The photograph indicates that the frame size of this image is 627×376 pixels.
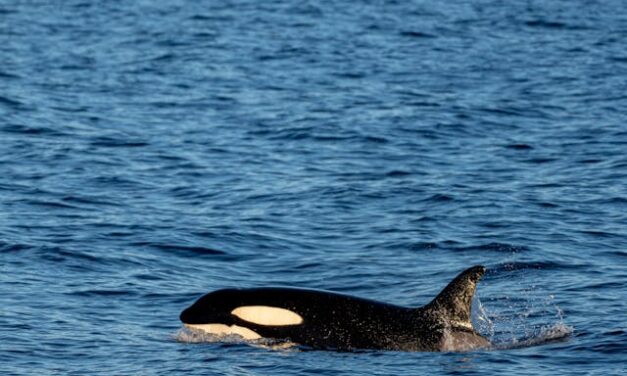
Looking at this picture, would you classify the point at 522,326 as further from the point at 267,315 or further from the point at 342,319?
the point at 267,315

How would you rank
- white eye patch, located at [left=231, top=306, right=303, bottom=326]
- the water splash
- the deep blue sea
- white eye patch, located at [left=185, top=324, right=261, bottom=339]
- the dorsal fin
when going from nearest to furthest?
the dorsal fin < white eye patch, located at [left=231, top=306, right=303, bottom=326] < white eye patch, located at [left=185, top=324, right=261, bottom=339] < the water splash < the deep blue sea

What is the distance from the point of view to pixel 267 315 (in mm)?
14078

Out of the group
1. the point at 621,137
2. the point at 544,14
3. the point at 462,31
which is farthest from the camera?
the point at 544,14

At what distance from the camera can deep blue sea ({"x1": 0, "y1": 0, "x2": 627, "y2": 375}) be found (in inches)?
577

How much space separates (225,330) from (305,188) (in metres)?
8.58

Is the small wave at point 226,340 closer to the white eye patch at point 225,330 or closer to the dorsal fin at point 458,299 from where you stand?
the white eye patch at point 225,330

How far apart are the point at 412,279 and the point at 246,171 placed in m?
7.06

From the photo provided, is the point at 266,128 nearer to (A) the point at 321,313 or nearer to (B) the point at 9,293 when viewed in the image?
(B) the point at 9,293

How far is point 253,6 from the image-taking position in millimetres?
49312

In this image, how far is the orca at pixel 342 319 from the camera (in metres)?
13.6

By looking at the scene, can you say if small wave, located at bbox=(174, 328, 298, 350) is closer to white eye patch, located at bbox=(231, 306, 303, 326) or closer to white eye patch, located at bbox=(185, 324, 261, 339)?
white eye patch, located at bbox=(185, 324, 261, 339)

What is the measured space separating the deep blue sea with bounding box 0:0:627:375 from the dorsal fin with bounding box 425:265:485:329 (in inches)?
17.1

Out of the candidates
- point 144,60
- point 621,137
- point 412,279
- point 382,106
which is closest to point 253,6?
point 144,60

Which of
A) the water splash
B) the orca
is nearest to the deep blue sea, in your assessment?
the water splash
